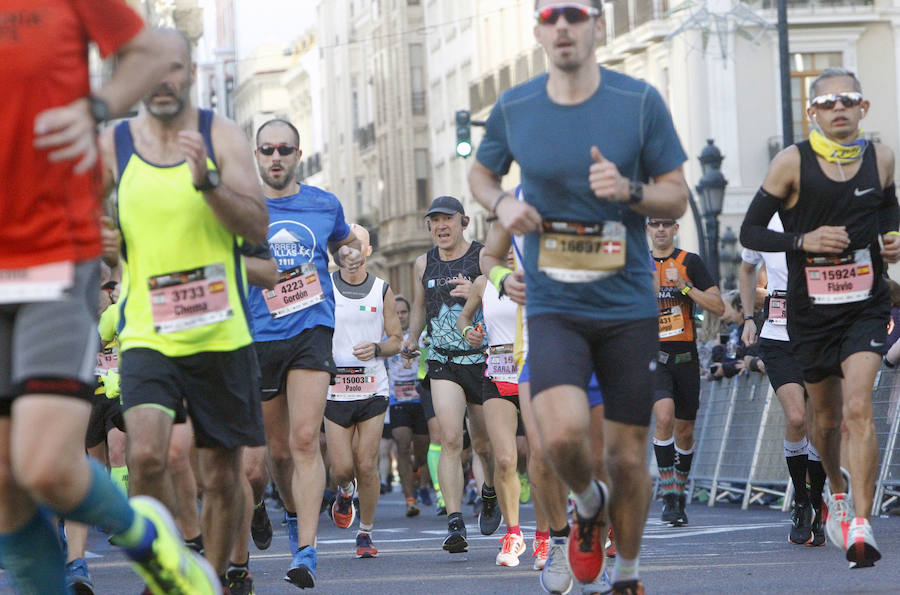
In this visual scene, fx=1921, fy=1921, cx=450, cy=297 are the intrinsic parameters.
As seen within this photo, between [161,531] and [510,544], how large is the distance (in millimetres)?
5810

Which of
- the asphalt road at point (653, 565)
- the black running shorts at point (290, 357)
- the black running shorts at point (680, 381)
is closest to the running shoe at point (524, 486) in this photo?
the asphalt road at point (653, 565)

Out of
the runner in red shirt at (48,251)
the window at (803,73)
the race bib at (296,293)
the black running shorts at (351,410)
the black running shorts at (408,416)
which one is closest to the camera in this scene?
the runner in red shirt at (48,251)

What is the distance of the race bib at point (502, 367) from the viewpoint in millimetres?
12141

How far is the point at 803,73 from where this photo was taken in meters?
46.1

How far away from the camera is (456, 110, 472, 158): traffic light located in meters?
26.3

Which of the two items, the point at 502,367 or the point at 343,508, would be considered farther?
the point at 343,508

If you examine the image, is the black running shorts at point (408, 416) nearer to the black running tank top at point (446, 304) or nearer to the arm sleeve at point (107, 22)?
the black running tank top at point (446, 304)

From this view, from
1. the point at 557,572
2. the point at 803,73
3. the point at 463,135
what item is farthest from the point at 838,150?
the point at 803,73

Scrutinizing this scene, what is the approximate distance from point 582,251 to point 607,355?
1.31 ft

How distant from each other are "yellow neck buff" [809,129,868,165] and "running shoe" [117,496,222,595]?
4835mm

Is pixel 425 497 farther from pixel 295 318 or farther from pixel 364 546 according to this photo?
pixel 295 318

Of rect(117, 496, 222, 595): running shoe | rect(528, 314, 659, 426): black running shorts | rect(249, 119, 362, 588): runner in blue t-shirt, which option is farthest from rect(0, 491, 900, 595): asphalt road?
rect(117, 496, 222, 595): running shoe

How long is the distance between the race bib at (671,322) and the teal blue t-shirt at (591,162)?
25.1ft

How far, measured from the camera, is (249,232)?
7270 mm
